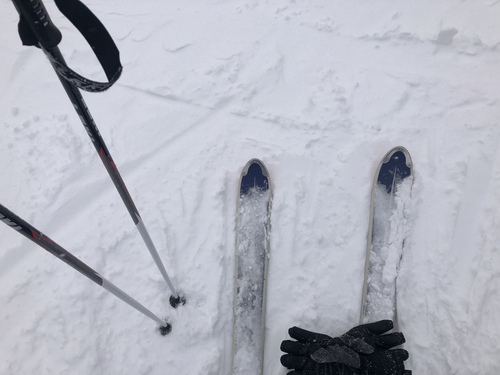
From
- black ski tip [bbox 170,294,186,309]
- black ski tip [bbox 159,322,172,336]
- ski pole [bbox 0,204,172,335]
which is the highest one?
black ski tip [bbox 170,294,186,309]

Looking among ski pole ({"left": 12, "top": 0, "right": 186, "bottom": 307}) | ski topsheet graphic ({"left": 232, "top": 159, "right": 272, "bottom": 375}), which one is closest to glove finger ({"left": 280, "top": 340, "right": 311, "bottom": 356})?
ski topsheet graphic ({"left": 232, "top": 159, "right": 272, "bottom": 375})

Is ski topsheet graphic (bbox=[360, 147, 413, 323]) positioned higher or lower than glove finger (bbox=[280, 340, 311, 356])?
higher

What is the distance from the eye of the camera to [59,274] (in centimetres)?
258

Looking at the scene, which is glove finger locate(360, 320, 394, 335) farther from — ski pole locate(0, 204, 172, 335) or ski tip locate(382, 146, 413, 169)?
ski pole locate(0, 204, 172, 335)

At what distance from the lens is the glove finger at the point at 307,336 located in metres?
2.26

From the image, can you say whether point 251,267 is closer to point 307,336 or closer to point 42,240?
point 307,336

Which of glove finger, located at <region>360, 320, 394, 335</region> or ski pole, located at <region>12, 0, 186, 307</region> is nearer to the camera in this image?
ski pole, located at <region>12, 0, 186, 307</region>

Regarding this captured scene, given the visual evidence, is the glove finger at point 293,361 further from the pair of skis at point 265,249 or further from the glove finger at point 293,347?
the pair of skis at point 265,249

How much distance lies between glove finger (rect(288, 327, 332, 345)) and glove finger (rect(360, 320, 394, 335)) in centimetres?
29

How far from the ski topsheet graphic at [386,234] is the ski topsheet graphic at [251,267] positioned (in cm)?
78

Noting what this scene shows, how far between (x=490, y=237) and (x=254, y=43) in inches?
103

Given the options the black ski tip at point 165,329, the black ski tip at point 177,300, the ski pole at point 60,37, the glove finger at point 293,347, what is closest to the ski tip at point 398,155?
the glove finger at point 293,347

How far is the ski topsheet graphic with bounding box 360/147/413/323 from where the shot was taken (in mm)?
2461

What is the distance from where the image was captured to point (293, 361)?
2.24 metres
